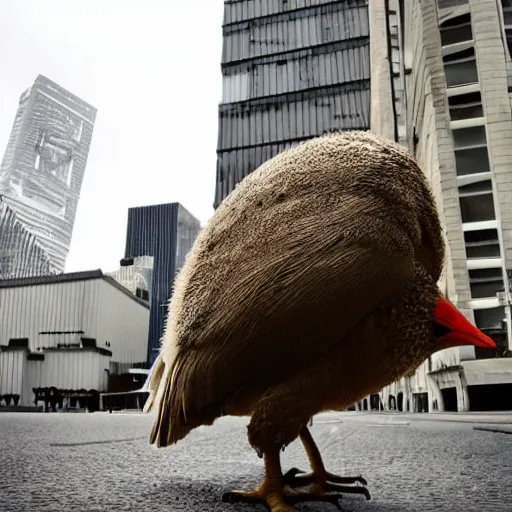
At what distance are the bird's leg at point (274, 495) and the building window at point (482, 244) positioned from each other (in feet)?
27.6

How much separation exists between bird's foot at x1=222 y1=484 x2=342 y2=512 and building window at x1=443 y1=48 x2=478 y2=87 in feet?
32.0

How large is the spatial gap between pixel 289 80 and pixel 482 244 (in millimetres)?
20408

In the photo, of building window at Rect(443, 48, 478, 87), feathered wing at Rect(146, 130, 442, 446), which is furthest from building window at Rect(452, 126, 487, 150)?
feathered wing at Rect(146, 130, 442, 446)

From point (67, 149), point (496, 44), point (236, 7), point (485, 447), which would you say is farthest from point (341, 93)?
point (67, 149)

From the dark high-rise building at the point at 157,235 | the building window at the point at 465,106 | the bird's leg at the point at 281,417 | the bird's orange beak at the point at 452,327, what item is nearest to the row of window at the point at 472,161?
the building window at the point at 465,106

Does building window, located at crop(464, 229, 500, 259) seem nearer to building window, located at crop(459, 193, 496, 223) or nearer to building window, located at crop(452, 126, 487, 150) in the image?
building window, located at crop(459, 193, 496, 223)

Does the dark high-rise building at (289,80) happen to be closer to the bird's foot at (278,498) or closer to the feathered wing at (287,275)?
the feathered wing at (287,275)

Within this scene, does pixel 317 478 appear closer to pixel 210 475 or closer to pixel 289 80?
pixel 210 475

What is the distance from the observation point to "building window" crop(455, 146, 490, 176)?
895 cm

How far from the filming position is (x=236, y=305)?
2.77ft

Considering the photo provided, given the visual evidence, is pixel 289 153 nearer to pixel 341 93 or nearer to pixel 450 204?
pixel 450 204

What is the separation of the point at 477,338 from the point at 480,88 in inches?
373

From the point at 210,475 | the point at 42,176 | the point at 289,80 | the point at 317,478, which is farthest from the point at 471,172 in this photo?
the point at 42,176

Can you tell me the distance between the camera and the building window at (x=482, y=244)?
336 inches
